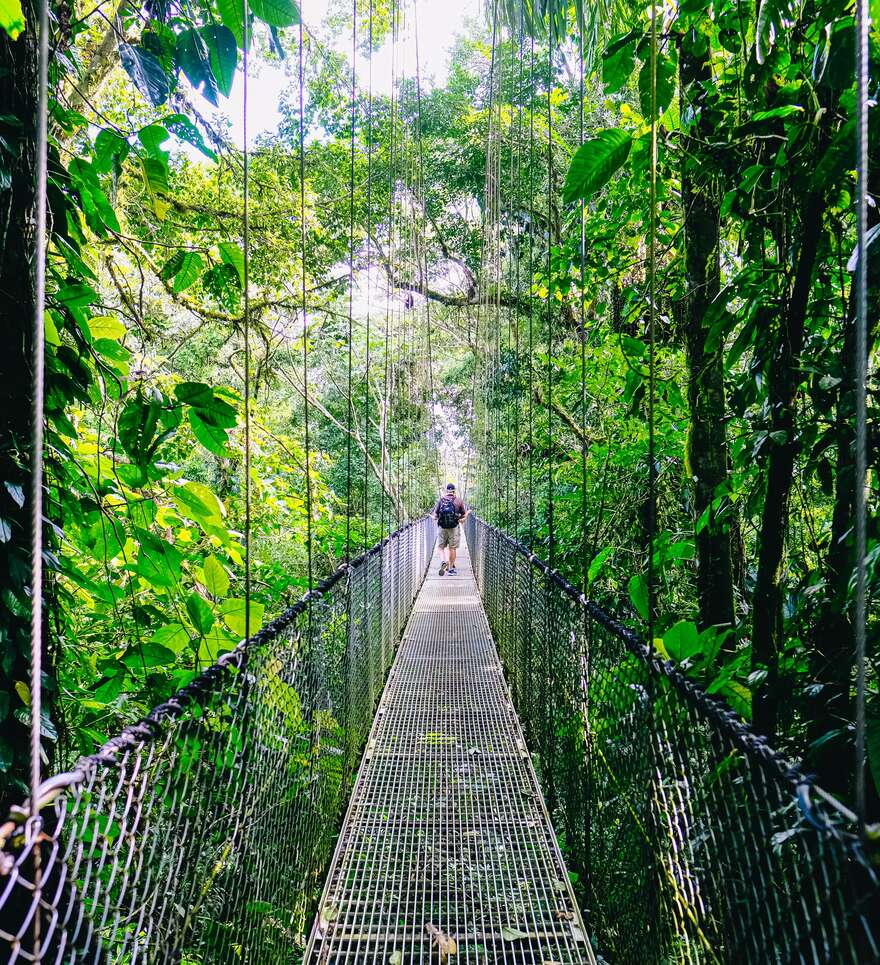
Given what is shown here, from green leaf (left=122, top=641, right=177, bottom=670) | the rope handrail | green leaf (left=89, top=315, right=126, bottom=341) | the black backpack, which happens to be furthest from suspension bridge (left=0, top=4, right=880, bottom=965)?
the black backpack

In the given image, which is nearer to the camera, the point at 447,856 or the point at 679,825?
the point at 679,825

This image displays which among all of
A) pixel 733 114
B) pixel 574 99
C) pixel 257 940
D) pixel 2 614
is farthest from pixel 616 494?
pixel 574 99

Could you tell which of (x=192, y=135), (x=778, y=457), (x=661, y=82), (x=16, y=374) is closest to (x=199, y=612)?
(x=16, y=374)

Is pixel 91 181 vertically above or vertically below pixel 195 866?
above

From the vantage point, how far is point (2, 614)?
36.2 inches

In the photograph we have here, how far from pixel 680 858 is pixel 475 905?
2.84 ft

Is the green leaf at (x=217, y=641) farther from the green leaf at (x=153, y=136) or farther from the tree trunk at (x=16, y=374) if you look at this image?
the green leaf at (x=153, y=136)

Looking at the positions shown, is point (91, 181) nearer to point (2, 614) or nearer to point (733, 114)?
point (2, 614)

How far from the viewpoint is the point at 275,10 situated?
961 millimetres

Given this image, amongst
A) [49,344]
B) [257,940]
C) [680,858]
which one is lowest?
[257,940]

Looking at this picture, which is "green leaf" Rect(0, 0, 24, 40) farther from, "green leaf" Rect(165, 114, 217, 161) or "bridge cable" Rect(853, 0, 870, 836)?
"bridge cable" Rect(853, 0, 870, 836)

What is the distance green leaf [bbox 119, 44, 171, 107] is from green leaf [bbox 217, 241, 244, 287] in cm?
24

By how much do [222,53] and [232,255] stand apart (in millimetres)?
318

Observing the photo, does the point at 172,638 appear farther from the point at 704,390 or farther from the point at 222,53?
the point at 704,390
